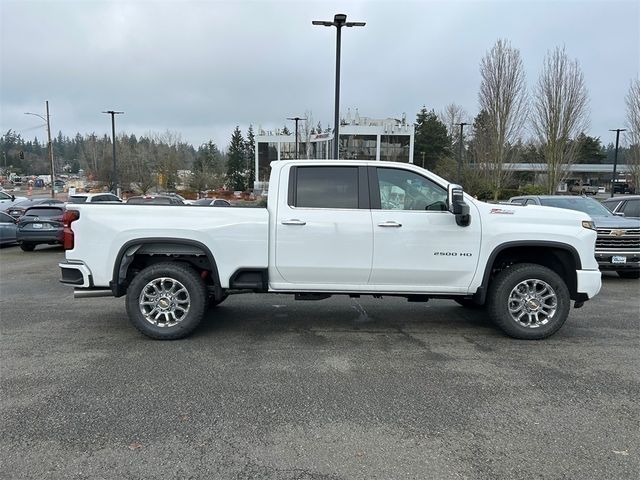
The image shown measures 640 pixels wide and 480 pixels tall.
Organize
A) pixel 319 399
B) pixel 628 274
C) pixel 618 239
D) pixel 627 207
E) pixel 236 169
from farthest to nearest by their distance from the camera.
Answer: pixel 236 169
pixel 627 207
pixel 628 274
pixel 618 239
pixel 319 399

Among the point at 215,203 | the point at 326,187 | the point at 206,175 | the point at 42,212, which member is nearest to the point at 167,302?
the point at 326,187

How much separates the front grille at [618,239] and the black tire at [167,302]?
7904 mm

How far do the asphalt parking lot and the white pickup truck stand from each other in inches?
20.2

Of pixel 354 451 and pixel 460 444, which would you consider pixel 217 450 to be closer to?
pixel 354 451

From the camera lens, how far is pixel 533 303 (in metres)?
5.49

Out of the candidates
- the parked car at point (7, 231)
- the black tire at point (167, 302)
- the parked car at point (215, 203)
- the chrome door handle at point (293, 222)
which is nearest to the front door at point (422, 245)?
the chrome door handle at point (293, 222)

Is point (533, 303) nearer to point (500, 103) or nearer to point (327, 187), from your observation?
point (327, 187)

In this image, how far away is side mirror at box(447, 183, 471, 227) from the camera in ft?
16.9

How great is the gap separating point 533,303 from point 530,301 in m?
0.04

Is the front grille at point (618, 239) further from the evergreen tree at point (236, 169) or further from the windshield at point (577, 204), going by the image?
the evergreen tree at point (236, 169)

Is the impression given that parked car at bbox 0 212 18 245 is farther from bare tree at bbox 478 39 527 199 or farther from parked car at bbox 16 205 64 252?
bare tree at bbox 478 39 527 199

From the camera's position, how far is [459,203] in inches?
202

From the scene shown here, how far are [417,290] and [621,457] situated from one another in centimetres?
264

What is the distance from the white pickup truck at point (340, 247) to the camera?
532 cm
